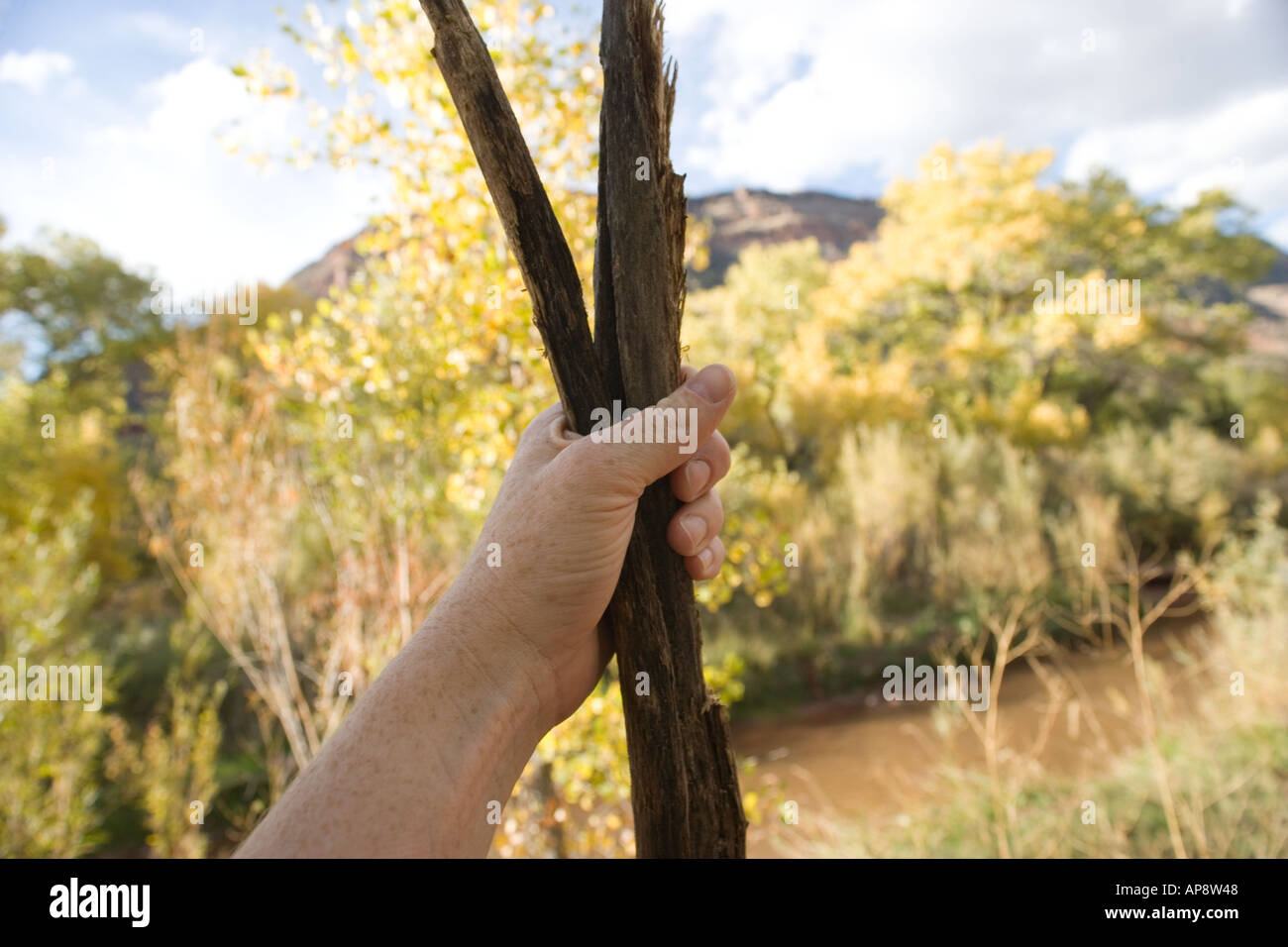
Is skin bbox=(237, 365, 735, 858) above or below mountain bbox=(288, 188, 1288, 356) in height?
below

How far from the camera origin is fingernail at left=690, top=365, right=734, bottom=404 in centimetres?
111

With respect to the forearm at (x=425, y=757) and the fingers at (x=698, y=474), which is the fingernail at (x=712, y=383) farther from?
the forearm at (x=425, y=757)

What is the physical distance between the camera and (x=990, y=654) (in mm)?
7664

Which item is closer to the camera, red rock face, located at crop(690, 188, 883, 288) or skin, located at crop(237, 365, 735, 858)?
skin, located at crop(237, 365, 735, 858)

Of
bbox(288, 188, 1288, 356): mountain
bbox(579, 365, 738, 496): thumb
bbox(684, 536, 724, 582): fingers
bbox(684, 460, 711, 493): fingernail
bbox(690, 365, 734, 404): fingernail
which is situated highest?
bbox(288, 188, 1288, 356): mountain

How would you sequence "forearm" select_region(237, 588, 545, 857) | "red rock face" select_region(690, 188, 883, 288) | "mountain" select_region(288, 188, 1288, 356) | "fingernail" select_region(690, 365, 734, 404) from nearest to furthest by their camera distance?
"forearm" select_region(237, 588, 545, 857) → "fingernail" select_region(690, 365, 734, 404) → "mountain" select_region(288, 188, 1288, 356) → "red rock face" select_region(690, 188, 883, 288)

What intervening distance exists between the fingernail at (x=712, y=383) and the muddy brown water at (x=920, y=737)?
3962 mm

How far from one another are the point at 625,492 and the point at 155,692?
7.58 meters

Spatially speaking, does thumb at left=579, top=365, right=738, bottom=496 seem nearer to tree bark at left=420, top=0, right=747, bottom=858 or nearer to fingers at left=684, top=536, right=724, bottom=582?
tree bark at left=420, top=0, right=747, bottom=858

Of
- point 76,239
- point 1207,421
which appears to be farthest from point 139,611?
point 1207,421

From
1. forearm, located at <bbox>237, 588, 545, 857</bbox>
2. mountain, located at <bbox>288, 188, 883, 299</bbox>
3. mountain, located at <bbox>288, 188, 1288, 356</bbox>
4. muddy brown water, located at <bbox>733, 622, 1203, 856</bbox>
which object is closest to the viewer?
forearm, located at <bbox>237, 588, 545, 857</bbox>

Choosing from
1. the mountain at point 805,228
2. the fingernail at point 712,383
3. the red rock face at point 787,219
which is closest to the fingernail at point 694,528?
the fingernail at point 712,383

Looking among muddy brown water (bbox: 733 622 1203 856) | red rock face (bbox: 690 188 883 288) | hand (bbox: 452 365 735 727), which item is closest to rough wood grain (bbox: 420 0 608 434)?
hand (bbox: 452 365 735 727)
